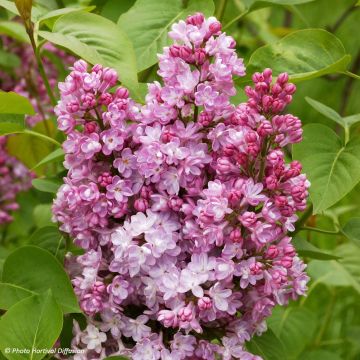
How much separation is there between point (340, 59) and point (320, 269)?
2.35ft

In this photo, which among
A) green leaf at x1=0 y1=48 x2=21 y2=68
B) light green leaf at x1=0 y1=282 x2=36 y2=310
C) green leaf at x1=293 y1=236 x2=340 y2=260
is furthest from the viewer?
green leaf at x1=0 y1=48 x2=21 y2=68

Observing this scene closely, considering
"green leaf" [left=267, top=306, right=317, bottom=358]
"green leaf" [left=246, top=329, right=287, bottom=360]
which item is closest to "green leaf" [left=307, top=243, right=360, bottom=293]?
"green leaf" [left=267, top=306, right=317, bottom=358]

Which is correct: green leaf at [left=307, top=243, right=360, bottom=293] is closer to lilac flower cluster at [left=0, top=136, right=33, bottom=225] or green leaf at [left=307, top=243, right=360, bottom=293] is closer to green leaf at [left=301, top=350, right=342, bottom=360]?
green leaf at [left=301, top=350, right=342, bottom=360]

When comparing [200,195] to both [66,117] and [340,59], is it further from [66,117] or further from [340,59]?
[340,59]

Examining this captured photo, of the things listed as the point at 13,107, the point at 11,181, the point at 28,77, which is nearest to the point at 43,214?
the point at 11,181

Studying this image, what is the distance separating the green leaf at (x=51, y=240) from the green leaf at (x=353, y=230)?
1.24 feet

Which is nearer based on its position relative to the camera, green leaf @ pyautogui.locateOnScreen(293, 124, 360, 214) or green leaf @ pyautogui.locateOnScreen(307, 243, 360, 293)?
green leaf @ pyautogui.locateOnScreen(293, 124, 360, 214)

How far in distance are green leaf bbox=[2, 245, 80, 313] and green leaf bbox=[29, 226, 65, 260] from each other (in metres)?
0.14

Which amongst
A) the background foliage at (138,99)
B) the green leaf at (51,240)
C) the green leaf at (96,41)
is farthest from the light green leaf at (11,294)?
the green leaf at (96,41)

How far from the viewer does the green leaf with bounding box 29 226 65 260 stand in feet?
3.32

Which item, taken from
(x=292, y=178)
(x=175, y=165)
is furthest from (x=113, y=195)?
(x=292, y=178)

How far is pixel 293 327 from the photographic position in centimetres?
133

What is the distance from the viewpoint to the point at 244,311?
811 millimetres

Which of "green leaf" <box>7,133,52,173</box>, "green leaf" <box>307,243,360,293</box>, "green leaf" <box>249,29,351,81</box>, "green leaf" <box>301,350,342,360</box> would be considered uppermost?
"green leaf" <box>249,29,351,81</box>
